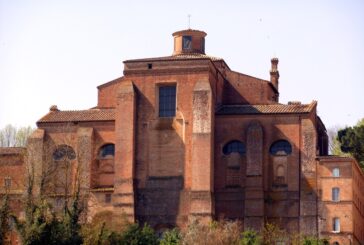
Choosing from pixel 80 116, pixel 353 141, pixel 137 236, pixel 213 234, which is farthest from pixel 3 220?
pixel 353 141

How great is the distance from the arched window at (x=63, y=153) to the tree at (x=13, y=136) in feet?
70.5

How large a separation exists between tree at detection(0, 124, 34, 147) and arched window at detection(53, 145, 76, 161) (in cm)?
2148

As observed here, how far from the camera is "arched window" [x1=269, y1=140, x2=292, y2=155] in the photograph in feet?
231

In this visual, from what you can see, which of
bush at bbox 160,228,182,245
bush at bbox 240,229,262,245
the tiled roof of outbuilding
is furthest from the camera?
the tiled roof of outbuilding

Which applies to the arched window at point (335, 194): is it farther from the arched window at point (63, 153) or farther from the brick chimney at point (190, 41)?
the arched window at point (63, 153)

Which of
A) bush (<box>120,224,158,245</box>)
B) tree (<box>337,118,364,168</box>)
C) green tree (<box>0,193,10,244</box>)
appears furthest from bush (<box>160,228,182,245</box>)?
tree (<box>337,118,364,168</box>)

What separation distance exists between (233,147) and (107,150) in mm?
8001

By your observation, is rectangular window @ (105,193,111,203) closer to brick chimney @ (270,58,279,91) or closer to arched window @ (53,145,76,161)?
arched window @ (53,145,76,161)

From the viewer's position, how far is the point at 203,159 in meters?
69.2

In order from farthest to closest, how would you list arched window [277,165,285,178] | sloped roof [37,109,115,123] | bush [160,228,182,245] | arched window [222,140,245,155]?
sloped roof [37,109,115,123] → arched window [222,140,245,155] → arched window [277,165,285,178] → bush [160,228,182,245]

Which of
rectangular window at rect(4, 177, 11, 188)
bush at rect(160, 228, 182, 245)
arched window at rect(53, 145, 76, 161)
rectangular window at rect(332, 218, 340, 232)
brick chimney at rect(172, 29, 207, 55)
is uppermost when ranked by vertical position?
brick chimney at rect(172, 29, 207, 55)

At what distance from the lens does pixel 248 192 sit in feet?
228

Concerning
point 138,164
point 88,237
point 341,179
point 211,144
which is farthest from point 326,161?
point 88,237

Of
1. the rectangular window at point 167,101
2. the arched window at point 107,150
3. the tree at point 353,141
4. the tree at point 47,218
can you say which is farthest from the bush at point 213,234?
the tree at point 353,141
